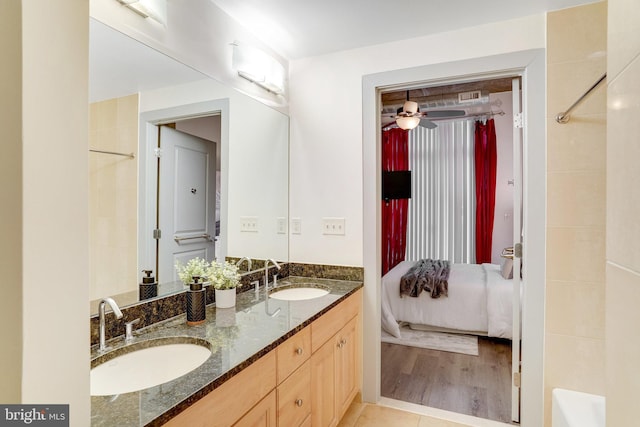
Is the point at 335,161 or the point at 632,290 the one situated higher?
the point at 335,161

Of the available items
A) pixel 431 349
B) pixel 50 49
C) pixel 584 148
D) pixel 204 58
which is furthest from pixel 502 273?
pixel 50 49

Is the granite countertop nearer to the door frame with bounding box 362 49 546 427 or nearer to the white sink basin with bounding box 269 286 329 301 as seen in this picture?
the white sink basin with bounding box 269 286 329 301

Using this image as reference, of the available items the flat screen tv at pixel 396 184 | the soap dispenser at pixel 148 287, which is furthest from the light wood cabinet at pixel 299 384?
the flat screen tv at pixel 396 184

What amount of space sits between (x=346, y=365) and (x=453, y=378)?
1121 millimetres

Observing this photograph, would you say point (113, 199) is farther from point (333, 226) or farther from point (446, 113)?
point (446, 113)

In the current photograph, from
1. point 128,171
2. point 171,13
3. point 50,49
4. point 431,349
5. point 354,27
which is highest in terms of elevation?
point 354,27

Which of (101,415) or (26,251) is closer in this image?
(26,251)

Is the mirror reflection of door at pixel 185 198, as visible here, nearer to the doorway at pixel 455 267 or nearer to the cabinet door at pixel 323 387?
the cabinet door at pixel 323 387

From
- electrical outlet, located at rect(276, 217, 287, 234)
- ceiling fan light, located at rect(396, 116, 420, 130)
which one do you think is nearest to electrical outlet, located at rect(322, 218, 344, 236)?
electrical outlet, located at rect(276, 217, 287, 234)

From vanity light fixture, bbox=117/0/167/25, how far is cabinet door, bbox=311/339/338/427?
165cm

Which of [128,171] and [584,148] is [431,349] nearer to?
[584,148]

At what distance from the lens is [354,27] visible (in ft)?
6.63

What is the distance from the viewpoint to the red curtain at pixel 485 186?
5090 mm

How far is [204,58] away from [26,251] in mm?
1516
